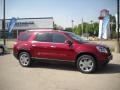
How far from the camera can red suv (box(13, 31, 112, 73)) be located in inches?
393

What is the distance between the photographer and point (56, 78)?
29.4ft

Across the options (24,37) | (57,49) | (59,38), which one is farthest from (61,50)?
(24,37)

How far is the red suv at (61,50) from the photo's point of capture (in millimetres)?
9977

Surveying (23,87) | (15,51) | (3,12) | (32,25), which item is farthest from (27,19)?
(23,87)

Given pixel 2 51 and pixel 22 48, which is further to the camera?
pixel 2 51

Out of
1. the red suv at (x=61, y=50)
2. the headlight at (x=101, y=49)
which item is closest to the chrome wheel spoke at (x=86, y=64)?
the red suv at (x=61, y=50)

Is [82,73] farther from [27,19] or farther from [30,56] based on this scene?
[27,19]

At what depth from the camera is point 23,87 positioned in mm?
7641

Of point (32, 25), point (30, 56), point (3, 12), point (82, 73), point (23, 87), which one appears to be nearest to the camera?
point (23, 87)

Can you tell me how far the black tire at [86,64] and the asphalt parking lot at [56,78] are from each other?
0.74 ft

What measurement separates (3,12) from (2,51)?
24.2ft

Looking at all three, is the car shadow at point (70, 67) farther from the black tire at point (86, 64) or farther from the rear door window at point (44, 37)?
→ the rear door window at point (44, 37)

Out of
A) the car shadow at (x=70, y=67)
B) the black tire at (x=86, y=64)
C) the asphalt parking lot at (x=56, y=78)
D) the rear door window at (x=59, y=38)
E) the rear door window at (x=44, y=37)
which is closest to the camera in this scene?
the asphalt parking lot at (x=56, y=78)

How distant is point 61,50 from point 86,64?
47.5 inches
